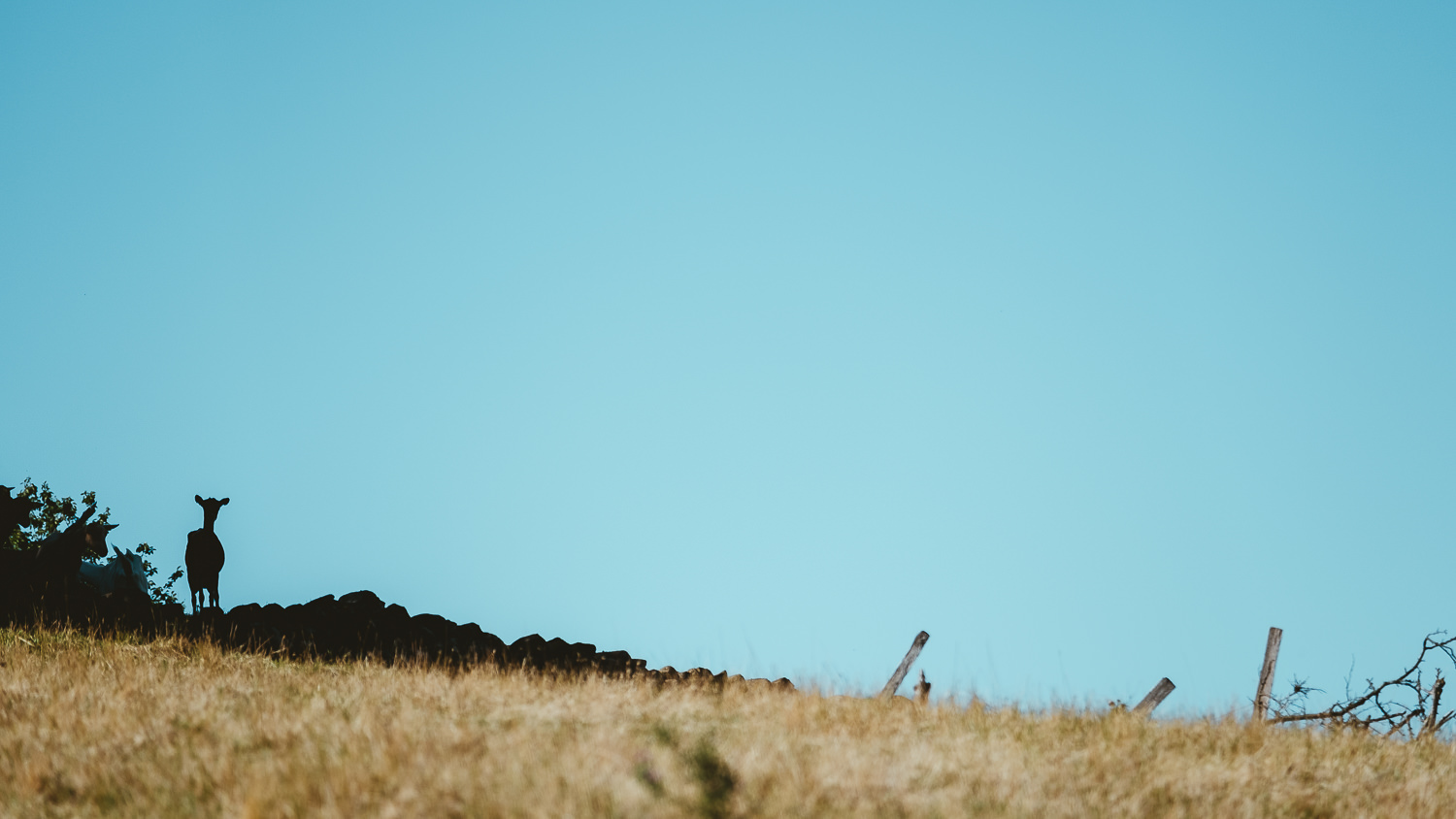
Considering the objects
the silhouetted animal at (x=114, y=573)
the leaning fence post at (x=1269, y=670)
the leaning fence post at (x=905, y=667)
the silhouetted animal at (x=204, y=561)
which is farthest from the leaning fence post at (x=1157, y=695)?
the silhouetted animal at (x=114, y=573)

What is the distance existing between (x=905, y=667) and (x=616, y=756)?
22.3 ft

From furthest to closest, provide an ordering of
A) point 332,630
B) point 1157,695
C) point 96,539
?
point 96,539
point 332,630
point 1157,695

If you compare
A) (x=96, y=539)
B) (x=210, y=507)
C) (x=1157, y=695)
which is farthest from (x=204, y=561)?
(x=1157, y=695)

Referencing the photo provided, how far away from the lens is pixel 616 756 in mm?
7633

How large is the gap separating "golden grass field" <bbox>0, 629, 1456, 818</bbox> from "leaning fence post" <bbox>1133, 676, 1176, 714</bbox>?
1309 millimetres

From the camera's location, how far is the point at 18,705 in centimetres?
1065

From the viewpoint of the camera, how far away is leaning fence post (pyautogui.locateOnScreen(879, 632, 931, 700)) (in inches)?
526

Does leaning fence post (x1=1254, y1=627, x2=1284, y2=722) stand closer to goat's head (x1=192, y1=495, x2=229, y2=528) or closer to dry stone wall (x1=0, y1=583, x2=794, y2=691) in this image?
dry stone wall (x1=0, y1=583, x2=794, y2=691)

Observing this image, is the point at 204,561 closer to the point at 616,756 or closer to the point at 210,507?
the point at 210,507

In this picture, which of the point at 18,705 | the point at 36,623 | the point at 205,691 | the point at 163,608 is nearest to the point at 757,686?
the point at 205,691

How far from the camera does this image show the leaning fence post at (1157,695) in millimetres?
13344

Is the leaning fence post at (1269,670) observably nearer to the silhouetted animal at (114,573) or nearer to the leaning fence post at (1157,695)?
the leaning fence post at (1157,695)

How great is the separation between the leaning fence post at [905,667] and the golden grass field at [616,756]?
5.52 feet

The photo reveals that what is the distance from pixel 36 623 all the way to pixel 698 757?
1327 centimetres
